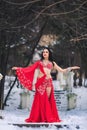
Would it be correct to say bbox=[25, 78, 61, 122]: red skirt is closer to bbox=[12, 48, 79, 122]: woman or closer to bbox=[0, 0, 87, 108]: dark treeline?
bbox=[12, 48, 79, 122]: woman

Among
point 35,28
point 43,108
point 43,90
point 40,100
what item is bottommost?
point 35,28

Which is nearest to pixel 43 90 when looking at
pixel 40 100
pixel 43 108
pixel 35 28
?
pixel 40 100

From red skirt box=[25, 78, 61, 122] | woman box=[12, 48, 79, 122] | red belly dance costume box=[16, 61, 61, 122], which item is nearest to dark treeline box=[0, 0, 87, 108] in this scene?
woman box=[12, 48, 79, 122]

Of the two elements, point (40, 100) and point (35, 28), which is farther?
point (35, 28)

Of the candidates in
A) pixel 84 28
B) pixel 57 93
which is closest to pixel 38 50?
pixel 57 93

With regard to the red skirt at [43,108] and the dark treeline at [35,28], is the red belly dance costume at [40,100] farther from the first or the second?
the dark treeline at [35,28]

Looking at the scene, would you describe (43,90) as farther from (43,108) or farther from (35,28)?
(35,28)

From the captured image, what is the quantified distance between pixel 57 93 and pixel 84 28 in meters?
6.32

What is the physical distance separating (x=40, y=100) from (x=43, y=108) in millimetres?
175

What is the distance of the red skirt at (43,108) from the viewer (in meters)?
9.07

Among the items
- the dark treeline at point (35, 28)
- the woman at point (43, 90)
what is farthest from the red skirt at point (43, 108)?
the dark treeline at point (35, 28)

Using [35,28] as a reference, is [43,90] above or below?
above

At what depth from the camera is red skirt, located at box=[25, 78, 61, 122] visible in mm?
9070

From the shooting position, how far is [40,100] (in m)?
9.22
